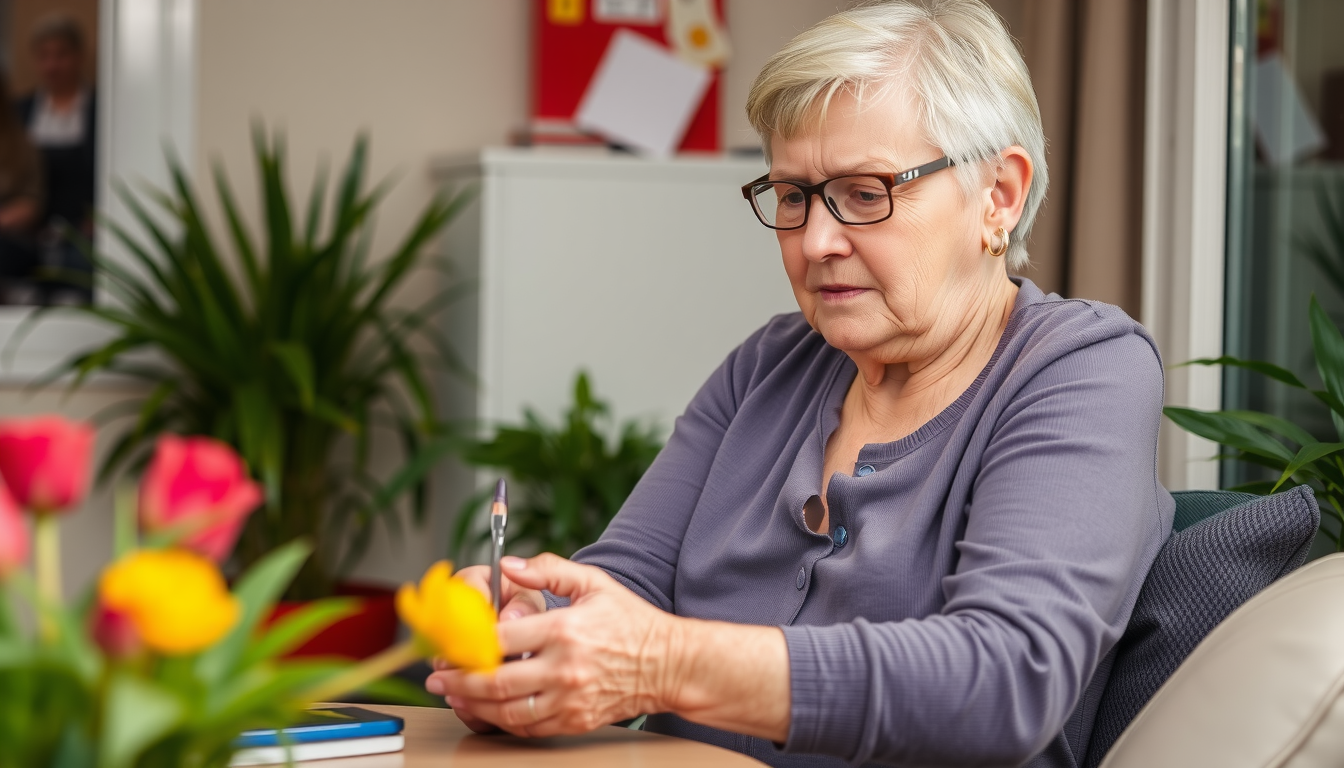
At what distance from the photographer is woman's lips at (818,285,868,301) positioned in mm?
1371

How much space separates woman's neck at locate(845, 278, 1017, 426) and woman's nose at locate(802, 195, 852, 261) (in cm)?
13

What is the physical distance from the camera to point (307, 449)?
300 centimetres

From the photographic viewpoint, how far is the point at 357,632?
9.20ft

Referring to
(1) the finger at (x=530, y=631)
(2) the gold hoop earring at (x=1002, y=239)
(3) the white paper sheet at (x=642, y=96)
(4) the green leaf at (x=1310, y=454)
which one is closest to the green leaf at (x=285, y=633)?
(1) the finger at (x=530, y=631)

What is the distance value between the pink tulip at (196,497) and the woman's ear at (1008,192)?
3.31 feet

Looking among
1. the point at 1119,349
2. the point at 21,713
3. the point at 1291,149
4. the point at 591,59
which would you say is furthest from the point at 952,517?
the point at 591,59

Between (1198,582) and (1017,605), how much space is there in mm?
264

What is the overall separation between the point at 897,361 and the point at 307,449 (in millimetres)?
1922

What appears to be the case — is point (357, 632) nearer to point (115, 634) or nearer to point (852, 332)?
point (852, 332)

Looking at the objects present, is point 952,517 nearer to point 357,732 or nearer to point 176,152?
point 357,732

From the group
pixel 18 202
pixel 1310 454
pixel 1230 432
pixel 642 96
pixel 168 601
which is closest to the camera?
pixel 168 601

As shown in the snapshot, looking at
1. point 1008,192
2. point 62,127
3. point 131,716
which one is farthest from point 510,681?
point 62,127

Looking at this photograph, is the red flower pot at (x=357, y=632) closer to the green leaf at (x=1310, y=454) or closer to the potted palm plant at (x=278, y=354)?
the potted palm plant at (x=278, y=354)

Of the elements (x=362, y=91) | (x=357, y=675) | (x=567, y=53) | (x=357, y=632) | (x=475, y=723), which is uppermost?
(x=567, y=53)
